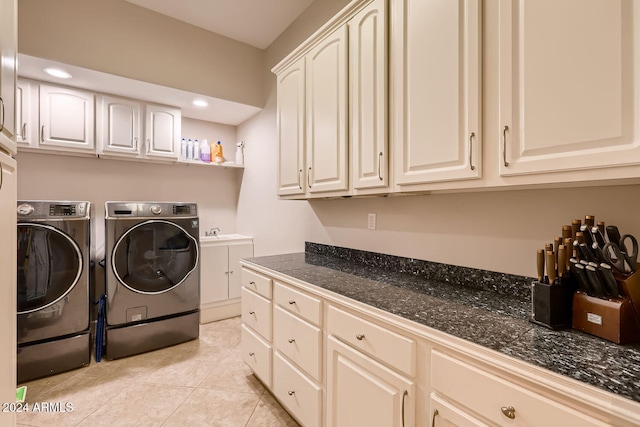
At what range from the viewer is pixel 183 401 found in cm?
197

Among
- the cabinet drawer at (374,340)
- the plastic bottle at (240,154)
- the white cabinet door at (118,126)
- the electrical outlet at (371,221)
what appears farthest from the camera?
the plastic bottle at (240,154)

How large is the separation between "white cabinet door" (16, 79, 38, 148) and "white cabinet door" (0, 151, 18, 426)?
2094 millimetres

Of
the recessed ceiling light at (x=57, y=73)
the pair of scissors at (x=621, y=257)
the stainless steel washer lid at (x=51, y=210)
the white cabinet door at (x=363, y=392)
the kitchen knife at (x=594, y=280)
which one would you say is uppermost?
the recessed ceiling light at (x=57, y=73)

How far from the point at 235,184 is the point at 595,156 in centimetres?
367

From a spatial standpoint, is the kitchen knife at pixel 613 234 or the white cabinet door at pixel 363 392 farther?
the white cabinet door at pixel 363 392

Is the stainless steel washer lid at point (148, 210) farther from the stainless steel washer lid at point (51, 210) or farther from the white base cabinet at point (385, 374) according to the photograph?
the white base cabinet at point (385, 374)

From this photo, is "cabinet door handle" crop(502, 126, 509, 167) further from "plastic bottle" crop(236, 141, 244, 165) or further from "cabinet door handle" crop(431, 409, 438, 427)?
"plastic bottle" crop(236, 141, 244, 165)

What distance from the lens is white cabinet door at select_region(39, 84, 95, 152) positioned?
2461mm

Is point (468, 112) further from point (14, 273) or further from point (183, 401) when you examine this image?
point (183, 401)

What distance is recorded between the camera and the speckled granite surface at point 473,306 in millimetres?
737

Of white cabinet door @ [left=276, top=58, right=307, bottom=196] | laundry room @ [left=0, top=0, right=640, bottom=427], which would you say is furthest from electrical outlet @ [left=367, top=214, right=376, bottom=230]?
white cabinet door @ [left=276, top=58, right=307, bottom=196]

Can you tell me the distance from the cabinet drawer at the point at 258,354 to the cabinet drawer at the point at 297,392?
81 mm

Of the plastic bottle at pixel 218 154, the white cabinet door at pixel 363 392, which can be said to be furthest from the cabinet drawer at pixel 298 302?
the plastic bottle at pixel 218 154

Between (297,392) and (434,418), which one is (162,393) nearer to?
(297,392)
